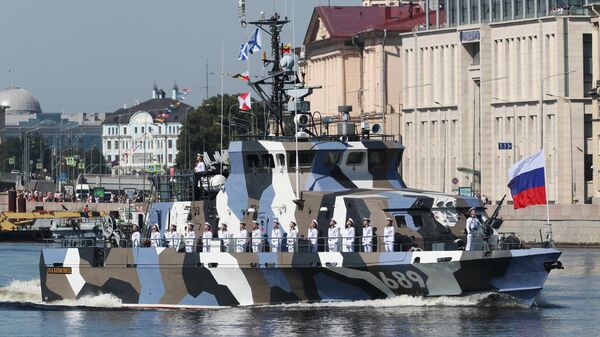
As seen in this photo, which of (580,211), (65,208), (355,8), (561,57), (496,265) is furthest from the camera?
(355,8)

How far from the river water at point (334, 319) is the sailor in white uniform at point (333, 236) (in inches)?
66.2

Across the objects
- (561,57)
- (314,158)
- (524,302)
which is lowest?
(524,302)

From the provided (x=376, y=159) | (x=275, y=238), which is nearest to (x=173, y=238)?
(x=275, y=238)

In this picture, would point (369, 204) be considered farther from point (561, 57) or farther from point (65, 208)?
point (65, 208)

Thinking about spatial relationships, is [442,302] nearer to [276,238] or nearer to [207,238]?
[276,238]

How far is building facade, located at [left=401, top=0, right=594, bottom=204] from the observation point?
12519 centimetres

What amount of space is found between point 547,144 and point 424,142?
21868 millimetres

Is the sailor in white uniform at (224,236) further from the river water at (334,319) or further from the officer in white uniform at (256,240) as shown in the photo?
the river water at (334,319)

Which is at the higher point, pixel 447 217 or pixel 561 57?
pixel 561 57

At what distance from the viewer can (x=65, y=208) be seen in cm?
14638

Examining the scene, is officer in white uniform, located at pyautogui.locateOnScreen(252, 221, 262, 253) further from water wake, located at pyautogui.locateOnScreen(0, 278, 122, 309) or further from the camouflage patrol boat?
water wake, located at pyautogui.locateOnScreen(0, 278, 122, 309)

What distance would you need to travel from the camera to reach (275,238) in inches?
2064

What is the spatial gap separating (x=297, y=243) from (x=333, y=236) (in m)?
1.34

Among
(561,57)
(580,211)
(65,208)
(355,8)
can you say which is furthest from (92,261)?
(355,8)
